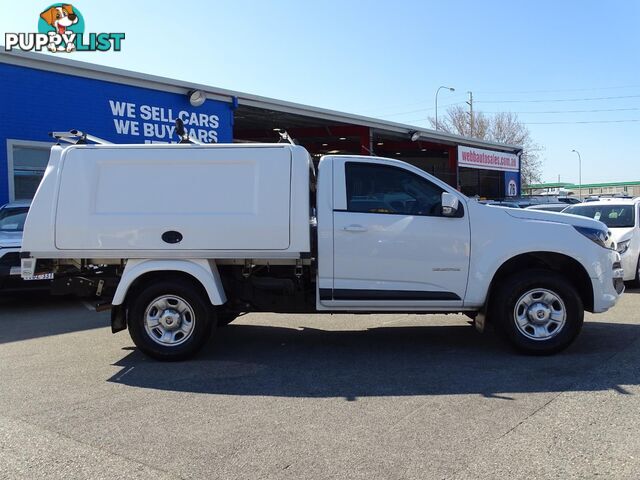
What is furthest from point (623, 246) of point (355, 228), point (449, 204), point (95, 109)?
point (95, 109)

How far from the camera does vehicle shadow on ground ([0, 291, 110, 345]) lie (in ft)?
25.7

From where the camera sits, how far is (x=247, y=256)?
600 centimetres

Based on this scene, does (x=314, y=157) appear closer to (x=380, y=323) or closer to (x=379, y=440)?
(x=380, y=323)

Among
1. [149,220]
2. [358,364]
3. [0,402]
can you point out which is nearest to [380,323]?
[358,364]

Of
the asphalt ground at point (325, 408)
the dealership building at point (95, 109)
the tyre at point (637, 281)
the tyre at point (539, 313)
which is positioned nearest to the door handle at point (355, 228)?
the asphalt ground at point (325, 408)

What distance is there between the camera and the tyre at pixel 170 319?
6047 mm

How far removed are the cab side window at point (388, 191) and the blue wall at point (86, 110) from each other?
10.8 meters

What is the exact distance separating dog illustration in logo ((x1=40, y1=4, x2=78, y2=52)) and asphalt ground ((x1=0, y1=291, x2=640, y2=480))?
11.5m

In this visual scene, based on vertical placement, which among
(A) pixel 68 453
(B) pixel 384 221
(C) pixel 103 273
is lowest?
(A) pixel 68 453

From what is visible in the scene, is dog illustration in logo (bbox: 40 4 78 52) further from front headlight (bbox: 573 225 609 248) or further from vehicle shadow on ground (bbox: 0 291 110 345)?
front headlight (bbox: 573 225 609 248)

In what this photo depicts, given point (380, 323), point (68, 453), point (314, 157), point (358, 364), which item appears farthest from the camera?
point (380, 323)

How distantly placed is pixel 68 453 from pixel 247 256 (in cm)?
266

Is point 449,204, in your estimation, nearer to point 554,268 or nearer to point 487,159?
point 554,268
